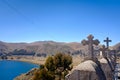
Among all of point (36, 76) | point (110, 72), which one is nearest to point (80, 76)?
point (110, 72)

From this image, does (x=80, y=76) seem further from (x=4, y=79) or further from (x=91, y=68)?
(x=4, y=79)

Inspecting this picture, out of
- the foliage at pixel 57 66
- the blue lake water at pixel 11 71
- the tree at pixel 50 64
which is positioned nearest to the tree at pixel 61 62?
the foliage at pixel 57 66

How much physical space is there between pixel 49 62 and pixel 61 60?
2949 millimetres

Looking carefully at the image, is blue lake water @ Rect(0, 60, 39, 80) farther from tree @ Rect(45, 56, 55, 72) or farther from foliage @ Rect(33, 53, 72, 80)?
tree @ Rect(45, 56, 55, 72)

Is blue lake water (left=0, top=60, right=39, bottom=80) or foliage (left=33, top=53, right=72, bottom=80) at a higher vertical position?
foliage (left=33, top=53, right=72, bottom=80)

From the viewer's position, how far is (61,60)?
140 feet

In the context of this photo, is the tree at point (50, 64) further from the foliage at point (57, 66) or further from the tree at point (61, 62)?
the tree at point (61, 62)

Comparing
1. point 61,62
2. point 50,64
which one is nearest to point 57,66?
point 61,62

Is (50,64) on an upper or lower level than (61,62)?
lower

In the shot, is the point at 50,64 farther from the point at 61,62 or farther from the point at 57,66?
the point at 61,62

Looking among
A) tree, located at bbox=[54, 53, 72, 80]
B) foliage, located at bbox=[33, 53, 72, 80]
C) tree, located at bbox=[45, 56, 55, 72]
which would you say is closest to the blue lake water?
tree, located at bbox=[54, 53, 72, 80]

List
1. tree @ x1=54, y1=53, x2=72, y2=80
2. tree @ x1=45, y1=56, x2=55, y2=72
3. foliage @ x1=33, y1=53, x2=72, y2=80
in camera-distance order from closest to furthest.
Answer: foliage @ x1=33, y1=53, x2=72, y2=80, tree @ x1=45, y1=56, x2=55, y2=72, tree @ x1=54, y1=53, x2=72, y2=80

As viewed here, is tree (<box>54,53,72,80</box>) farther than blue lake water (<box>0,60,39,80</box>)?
No

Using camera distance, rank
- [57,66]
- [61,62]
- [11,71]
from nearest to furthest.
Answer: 1. [57,66]
2. [61,62]
3. [11,71]
